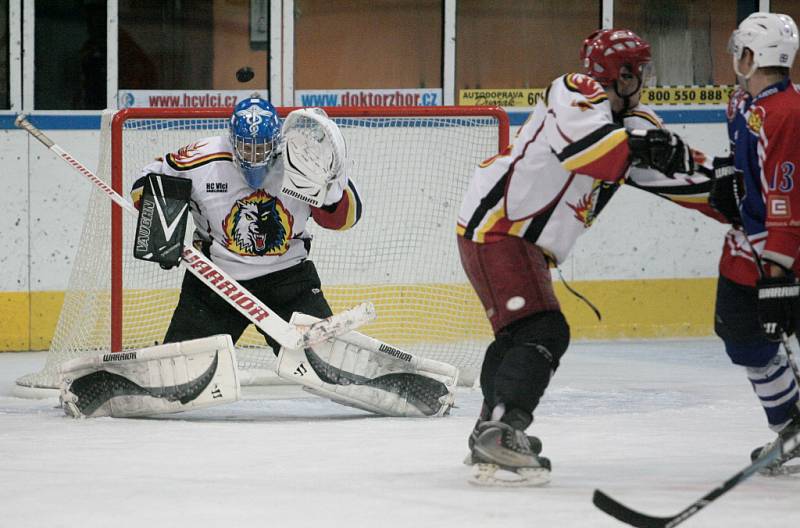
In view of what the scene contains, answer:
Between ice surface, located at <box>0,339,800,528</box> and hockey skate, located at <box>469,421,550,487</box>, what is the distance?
5 centimetres

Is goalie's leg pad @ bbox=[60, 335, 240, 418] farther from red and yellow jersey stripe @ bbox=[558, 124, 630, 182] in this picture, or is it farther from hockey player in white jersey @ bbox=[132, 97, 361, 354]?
red and yellow jersey stripe @ bbox=[558, 124, 630, 182]

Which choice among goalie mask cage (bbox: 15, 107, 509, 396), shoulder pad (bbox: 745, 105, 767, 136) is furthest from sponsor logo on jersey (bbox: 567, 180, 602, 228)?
goalie mask cage (bbox: 15, 107, 509, 396)

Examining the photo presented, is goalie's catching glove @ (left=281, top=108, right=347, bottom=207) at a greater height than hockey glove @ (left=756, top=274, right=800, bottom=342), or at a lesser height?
greater

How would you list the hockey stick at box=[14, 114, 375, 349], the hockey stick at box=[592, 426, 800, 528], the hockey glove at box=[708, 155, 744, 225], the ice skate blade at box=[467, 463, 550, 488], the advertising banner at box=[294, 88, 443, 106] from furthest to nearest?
the advertising banner at box=[294, 88, 443, 106] → the hockey stick at box=[14, 114, 375, 349] → the hockey glove at box=[708, 155, 744, 225] → the ice skate blade at box=[467, 463, 550, 488] → the hockey stick at box=[592, 426, 800, 528]

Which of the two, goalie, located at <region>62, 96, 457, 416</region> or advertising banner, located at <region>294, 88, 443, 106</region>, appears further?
advertising banner, located at <region>294, 88, 443, 106</region>

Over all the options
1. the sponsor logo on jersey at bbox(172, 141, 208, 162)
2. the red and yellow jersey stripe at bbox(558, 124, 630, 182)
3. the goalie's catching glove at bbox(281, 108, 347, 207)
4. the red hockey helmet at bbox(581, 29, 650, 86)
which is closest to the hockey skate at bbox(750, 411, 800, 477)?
the red and yellow jersey stripe at bbox(558, 124, 630, 182)

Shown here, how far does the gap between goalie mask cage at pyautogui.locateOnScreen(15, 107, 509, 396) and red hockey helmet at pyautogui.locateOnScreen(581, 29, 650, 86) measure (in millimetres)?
2070

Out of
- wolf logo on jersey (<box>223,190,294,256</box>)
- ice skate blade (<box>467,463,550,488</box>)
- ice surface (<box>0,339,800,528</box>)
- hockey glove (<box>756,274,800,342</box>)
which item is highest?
wolf logo on jersey (<box>223,190,294,256</box>)

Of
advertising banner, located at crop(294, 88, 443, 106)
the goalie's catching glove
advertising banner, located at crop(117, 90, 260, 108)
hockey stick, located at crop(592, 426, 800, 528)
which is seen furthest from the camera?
advertising banner, located at crop(294, 88, 443, 106)

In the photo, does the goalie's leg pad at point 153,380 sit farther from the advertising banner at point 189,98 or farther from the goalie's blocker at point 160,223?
the advertising banner at point 189,98

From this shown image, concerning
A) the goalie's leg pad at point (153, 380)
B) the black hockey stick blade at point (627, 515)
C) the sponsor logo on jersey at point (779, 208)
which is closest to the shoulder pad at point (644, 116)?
the sponsor logo on jersey at point (779, 208)

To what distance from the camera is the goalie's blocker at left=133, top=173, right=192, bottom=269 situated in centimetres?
459

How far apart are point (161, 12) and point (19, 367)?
1.82 metres

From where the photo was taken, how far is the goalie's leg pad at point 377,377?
458 cm
